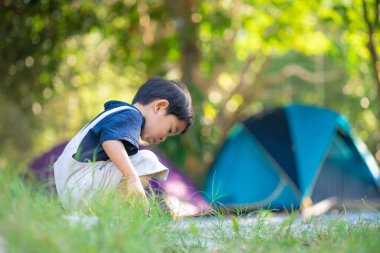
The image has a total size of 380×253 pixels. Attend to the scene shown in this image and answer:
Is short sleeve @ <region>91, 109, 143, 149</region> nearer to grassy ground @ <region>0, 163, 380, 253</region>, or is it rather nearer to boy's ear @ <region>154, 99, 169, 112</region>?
boy's ear @ <region>154, 99, 169, 112</region>

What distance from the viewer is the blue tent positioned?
5.78 metres

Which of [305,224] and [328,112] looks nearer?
[305,224]

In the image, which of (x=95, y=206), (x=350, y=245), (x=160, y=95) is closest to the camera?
(x=350, y=245)

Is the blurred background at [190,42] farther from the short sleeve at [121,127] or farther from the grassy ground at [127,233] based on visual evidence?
the grassy ground at [127,233]

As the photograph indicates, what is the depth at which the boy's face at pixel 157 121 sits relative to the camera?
281cm

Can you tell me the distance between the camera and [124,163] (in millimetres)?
2408

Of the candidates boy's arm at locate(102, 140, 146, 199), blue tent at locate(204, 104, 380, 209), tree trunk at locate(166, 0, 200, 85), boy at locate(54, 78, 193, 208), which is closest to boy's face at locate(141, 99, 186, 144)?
boy at locate(54, 78, 193, 208)

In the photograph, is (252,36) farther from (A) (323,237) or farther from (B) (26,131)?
(A) (323,237)

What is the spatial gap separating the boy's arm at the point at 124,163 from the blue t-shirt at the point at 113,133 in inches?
1.1

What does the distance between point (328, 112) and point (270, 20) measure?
2.27 metres

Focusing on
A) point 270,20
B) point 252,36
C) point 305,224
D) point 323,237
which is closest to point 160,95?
point 305,224

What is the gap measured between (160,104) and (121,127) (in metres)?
0.36

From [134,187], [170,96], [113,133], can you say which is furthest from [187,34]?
[134,187]

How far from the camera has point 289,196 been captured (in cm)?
579
